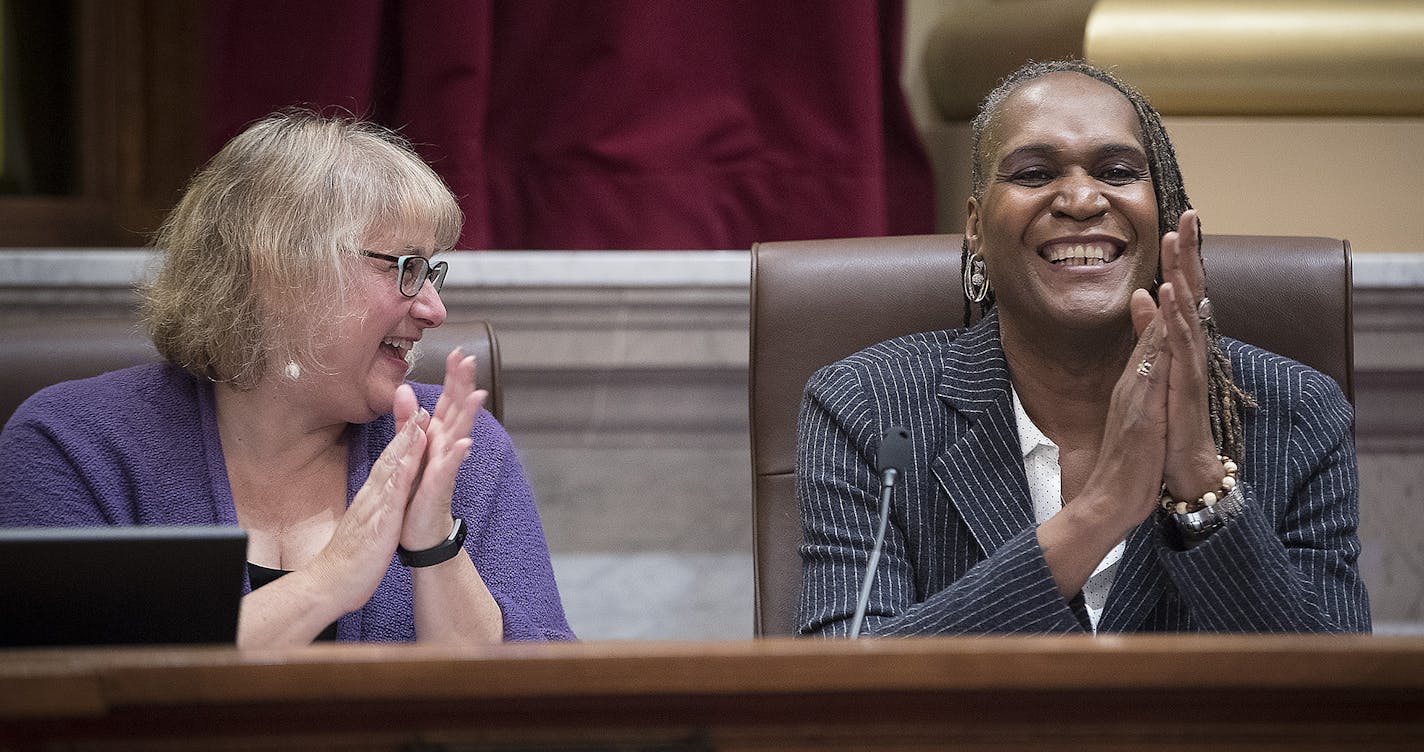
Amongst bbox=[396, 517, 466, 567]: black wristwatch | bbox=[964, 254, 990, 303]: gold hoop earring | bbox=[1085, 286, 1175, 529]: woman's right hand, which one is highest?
bbox=[964, 254, 990, 303]: gold hoop earring

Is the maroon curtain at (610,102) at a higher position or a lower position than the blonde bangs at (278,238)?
higher

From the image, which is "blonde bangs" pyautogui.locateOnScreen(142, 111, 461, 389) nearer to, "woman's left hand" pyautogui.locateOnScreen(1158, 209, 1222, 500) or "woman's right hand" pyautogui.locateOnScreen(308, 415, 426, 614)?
"woman's right hand" pyautogui.locateOnScreen(308, 415, 426, 614)

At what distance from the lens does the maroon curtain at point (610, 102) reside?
6.52ft

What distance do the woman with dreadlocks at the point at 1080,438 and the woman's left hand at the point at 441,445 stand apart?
15.0 inches

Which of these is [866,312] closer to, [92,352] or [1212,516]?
[1212,516]

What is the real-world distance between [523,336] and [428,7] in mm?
499

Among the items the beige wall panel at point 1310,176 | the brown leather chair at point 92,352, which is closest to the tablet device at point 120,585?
the brown leather chair at point 92,352

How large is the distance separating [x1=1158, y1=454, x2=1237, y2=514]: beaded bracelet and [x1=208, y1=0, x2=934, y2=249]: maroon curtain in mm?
858

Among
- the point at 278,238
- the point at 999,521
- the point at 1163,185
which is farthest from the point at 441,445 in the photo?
the point at 1163,185

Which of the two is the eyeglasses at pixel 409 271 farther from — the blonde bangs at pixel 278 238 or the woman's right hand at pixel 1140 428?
the woman's right hand at pixel 1140 428

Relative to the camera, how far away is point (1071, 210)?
138 cm

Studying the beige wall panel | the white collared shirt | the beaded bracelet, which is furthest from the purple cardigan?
the beige wall panel

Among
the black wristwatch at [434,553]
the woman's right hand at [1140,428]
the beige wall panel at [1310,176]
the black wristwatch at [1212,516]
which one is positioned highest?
the beige wall panel at [1310,176]

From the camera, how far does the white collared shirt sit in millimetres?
1387
